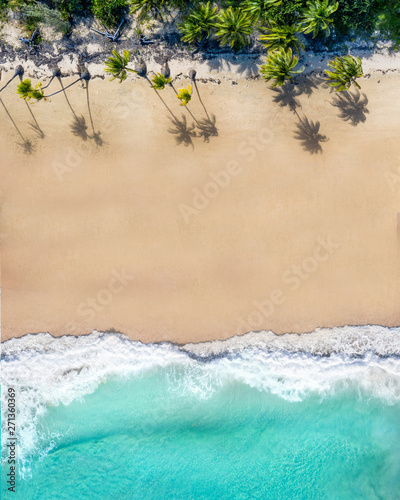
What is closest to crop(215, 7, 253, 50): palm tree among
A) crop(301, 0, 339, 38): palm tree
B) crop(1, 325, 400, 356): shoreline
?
crop(301, 0, 339, 38): palm tree

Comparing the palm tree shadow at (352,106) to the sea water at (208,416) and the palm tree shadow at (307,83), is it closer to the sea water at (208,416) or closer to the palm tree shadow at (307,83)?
the palm tree shadow at (307,83)

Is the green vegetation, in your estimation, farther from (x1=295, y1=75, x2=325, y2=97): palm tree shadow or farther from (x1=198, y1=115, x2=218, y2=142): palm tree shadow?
(x1=295, y1=75, x2=325, y2=97): palm tree shadow

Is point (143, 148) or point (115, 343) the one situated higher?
point (143, 148)

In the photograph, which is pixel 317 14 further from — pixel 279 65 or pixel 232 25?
Answer: pixel 232 25

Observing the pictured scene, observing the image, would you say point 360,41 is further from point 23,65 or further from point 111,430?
point 111,430

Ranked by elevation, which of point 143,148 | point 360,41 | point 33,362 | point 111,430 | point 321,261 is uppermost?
point 360,41

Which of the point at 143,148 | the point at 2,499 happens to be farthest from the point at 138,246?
the point at 2,499
